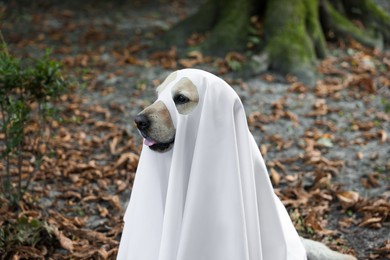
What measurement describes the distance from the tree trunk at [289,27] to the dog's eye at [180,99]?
538 cm

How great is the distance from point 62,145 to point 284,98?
287 cm

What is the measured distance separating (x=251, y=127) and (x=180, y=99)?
4.01m

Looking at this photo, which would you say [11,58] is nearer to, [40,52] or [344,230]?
[344,230]

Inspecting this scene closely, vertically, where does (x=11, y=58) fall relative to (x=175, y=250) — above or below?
above

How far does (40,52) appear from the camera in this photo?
9.73 meters

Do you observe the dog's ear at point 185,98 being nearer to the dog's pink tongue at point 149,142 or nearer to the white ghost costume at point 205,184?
the white ghost costume at point 205,184

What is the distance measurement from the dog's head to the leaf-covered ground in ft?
6.11

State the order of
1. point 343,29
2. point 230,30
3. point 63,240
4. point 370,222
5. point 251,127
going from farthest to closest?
point 343,29, point 230,30, point 251,127, point 370,222, point 63,240

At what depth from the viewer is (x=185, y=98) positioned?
315 cm

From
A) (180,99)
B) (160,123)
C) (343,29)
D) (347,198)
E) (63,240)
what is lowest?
(63,240)

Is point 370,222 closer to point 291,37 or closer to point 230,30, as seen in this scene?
point 291,37

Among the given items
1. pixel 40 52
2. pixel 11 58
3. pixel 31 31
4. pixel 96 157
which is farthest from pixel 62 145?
pixel 31 31

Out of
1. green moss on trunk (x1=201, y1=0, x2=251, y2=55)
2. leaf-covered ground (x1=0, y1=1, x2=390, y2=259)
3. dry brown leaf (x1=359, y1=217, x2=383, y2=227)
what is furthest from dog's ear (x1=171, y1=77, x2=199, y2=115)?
green moss on trunk (x1=201, y1=0, x2=251, y2=55)

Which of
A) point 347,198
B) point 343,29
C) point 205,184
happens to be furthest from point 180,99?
point 343,29
